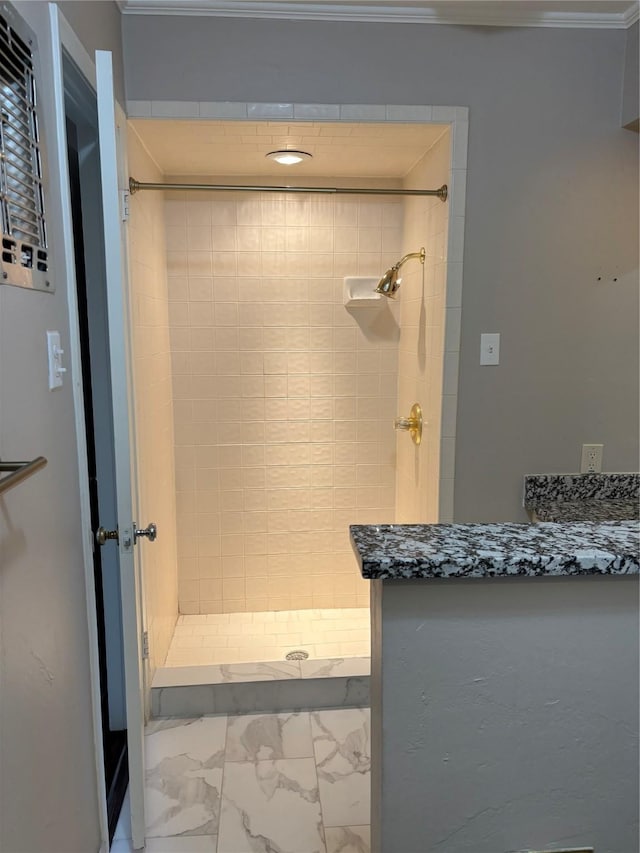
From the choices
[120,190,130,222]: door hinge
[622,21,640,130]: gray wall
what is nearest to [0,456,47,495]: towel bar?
[120,190,130,222]: door hinge

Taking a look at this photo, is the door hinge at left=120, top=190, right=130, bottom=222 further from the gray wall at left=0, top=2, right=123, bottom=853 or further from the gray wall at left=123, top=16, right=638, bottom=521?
the gray wall at left=123, top=16, right=638, bottom=521

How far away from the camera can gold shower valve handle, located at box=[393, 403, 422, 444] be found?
2475mm

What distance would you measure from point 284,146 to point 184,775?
224 cm

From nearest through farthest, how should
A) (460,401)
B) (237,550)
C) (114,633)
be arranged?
(114,633) < (460,401) < (237,550)

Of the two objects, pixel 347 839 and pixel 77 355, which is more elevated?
pixel 77 355

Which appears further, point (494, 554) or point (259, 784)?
point (259, 784)

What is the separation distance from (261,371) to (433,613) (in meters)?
1.99

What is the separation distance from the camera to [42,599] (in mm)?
1131

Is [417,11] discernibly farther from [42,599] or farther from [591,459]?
[42,599]

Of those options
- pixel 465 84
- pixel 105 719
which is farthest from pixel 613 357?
pixel 105 719

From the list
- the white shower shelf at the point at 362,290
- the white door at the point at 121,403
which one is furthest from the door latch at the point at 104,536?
the white shower shelf at the point at 362,290

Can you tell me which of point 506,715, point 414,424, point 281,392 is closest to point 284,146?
point 281,392

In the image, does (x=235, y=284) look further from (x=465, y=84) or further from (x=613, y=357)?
(x=613, y=357)

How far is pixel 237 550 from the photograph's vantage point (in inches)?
114
